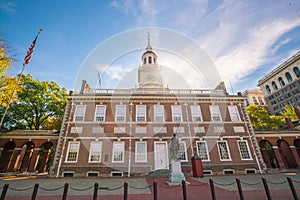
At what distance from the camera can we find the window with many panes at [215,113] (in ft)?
64.2

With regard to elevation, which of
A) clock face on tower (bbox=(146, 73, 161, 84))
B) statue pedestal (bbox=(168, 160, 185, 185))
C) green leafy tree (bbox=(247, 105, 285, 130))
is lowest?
statue pedestal (bbox=(168, 160, 185, 185))

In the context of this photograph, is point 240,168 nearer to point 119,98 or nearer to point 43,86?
point 119,98

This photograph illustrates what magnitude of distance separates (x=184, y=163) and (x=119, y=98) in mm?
10993

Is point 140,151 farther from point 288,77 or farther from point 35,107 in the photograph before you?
point 288,77

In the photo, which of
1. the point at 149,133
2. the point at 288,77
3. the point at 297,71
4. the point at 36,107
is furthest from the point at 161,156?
the point at 288,77

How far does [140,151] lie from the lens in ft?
57.2

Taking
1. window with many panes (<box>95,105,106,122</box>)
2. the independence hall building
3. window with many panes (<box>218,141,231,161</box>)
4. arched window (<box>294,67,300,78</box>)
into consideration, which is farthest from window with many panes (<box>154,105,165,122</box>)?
arched window (<box>294,67,300,78</box>)

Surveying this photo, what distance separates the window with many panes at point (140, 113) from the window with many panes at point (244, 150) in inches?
474

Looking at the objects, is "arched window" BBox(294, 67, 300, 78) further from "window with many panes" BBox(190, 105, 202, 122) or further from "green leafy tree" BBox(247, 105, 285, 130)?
"window with many panes" BBox(190, 105, 202, 122)

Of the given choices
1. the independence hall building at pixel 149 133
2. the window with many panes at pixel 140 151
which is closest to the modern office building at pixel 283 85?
the independence hall building at pixel 149 133

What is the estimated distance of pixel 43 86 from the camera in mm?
26156

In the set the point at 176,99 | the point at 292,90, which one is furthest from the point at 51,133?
the point at 292,90

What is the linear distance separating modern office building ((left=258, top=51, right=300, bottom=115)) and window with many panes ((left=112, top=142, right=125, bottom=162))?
60729 mm

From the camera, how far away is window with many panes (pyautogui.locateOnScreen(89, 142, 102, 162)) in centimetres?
1677
